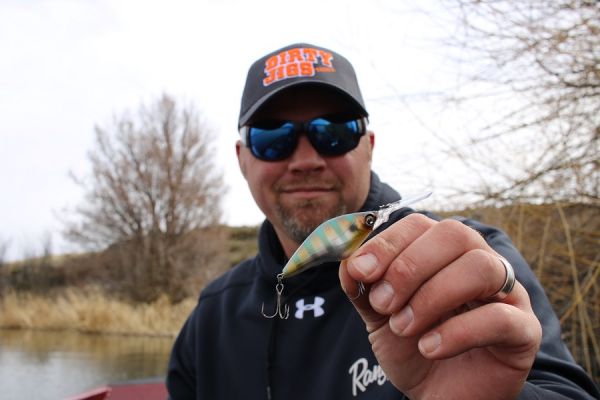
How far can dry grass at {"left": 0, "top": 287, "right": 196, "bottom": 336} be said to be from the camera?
12.0 metres

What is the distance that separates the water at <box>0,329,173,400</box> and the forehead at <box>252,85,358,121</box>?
21.8ft

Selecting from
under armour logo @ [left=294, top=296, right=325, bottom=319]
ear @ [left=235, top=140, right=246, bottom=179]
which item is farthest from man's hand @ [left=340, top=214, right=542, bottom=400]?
ear @ [left=235, top=140, right=246, bottom=179]

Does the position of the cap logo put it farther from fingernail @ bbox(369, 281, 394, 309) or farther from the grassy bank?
the grassy bank

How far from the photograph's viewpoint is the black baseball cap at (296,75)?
6.49 feet

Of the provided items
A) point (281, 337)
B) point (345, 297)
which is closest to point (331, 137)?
point (345, 297)

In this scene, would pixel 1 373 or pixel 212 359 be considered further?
pixel 1 373

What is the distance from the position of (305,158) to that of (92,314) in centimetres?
1180

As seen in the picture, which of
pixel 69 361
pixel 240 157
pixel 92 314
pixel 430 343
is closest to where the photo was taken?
pixel 430 343

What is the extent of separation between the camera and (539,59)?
3615 millimetres

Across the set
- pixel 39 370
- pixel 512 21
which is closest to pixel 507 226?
pixel 512 21

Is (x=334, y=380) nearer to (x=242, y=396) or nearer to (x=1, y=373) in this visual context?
(x=242, y=396)

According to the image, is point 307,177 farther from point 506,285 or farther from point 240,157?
point 506,285

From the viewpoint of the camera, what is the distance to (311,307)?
2049mm

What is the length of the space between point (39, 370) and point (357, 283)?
8.79 m
